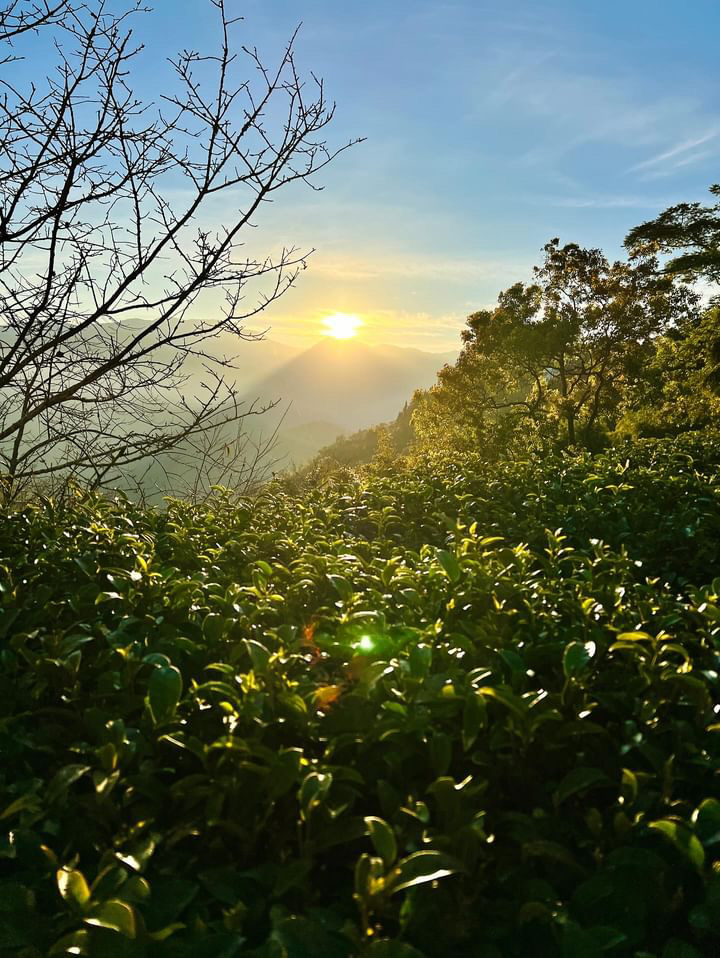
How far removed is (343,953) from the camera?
1.41 metres

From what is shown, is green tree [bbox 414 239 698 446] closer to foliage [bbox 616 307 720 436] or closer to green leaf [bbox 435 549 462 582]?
foliage [bbox 616 307 720 436]

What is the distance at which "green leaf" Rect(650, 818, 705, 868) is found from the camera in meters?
1.49

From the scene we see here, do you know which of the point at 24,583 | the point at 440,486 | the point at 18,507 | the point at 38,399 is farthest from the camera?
the point at 440,486

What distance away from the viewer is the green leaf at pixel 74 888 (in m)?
1.38

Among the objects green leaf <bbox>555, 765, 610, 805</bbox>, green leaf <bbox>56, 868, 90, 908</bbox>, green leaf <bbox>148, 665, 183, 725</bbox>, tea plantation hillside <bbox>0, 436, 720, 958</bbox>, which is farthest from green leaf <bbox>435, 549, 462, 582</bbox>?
green leaf <bbox>56, 868, 90, 908</bbox>

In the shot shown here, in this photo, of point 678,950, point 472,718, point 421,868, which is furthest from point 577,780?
point 421,868

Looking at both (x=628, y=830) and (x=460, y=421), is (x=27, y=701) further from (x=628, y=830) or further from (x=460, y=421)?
(x=460, y=421)

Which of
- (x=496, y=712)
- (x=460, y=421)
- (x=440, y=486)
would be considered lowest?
(x=496, y=712)

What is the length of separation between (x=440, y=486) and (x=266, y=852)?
14.5 ft

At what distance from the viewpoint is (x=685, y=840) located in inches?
59.4

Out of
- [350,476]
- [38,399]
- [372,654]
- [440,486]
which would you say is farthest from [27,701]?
[350,476]

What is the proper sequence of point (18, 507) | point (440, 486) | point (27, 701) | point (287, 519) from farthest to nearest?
point (440, 486), point (18, 507), point (287, 519), point (27, 701)

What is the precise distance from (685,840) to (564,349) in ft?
86.7

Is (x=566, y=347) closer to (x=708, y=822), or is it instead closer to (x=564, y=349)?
(x=564, y=349)
